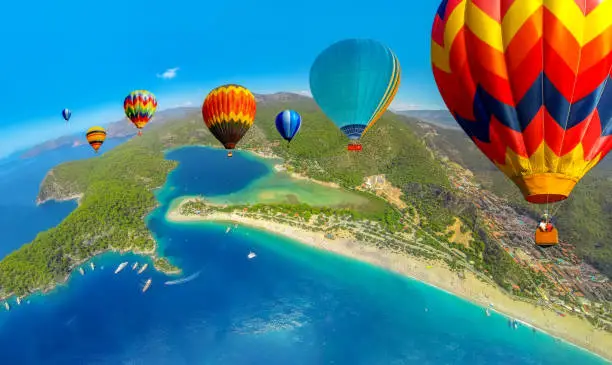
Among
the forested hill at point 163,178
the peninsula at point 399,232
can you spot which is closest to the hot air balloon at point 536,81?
the peninsula at point 399,232

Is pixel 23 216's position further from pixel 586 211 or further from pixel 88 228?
pixel 586 211

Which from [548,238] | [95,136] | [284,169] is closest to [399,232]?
[548,238]

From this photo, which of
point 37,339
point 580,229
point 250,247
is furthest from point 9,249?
point 580,229

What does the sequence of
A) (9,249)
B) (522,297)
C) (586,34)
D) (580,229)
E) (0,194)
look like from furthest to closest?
(0,194)
(9,249)
(580,229)
(522,297)
(586,34)

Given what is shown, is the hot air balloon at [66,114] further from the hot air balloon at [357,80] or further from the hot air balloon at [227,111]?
the hot air balloon at [357,80]

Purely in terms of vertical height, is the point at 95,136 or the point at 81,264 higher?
the point at 95,136

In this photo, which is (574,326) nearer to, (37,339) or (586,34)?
(586,34)

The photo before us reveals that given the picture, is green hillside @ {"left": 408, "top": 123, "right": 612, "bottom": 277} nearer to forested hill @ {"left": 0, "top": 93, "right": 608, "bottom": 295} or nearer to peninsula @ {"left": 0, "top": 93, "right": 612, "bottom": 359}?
peninsula @ {"left": 0, "top": 93, "right": 612, "bottom": 359}
